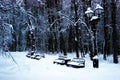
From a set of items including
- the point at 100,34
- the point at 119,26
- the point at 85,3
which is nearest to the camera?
the point at 85,3

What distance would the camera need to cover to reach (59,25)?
3759 cm

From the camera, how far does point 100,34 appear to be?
45344 millimetres

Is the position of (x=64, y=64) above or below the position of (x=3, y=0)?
below

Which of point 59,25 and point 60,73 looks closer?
point 60,73

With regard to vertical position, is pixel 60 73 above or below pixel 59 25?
below

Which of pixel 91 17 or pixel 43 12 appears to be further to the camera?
pixel 43 12

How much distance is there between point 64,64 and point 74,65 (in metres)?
3.10

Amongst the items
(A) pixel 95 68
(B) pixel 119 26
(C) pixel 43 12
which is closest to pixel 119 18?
(B) pixel 119 26

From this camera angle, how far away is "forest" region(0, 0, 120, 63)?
11.2 m

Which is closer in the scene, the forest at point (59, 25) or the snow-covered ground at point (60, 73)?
the forest at point (59, 25)

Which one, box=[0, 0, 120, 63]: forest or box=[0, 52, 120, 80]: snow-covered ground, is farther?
box=[0, 52, 120, 80]: snow-covered ground

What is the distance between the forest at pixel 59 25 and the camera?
1121cm

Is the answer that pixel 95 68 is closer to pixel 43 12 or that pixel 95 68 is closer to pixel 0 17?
pixel 0 17

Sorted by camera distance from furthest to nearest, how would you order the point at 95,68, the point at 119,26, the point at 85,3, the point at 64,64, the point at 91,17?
the point at 119,26, the point at 85,3, the point at 64,64, the point at 91,17, the point at 95,68
